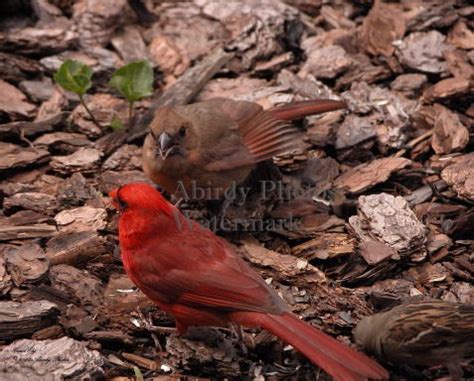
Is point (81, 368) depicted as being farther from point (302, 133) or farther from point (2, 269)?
point (302, 133)

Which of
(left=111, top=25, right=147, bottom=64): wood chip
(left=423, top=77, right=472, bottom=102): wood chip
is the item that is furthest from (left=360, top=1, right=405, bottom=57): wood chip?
(left=111, top=25, right=147, bottom=64): wood chip

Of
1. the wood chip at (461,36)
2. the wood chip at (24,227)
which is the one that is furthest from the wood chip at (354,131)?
the wood chip at (24,227)

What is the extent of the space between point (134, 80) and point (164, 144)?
84 centimetres

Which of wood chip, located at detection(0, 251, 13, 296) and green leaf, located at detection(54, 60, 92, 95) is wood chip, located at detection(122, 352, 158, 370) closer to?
wood chip, located at detection(0, 251, 13, 296)

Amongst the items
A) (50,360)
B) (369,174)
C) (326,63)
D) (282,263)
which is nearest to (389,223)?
(369,174)

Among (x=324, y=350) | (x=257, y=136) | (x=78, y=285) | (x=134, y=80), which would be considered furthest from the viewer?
(x=134, y=80)

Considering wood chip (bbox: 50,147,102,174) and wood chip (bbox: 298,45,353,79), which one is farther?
wood chip (bbox: 298,45,353,79)

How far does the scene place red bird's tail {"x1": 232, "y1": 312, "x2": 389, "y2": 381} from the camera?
14.5 feet

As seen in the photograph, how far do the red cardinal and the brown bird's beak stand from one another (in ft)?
2.90

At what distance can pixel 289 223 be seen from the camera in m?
6.21

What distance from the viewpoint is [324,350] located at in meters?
4.52

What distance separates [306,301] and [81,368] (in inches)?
60.7

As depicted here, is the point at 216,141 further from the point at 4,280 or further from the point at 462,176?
the point at 4,280

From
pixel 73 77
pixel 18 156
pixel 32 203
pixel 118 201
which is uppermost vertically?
pixel 73 77
